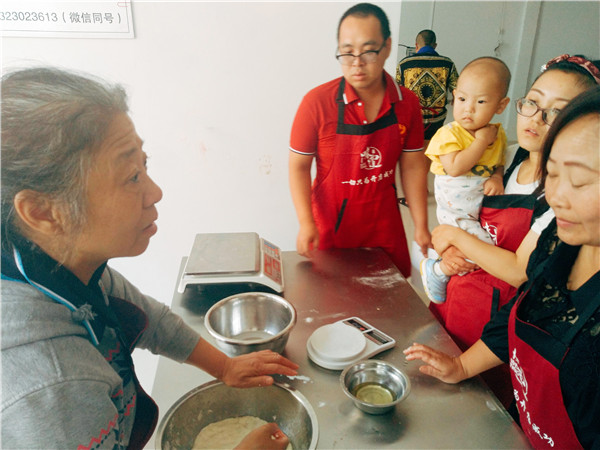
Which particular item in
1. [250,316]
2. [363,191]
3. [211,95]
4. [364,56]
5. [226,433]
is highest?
[364,56]

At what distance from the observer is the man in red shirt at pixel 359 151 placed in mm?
1591

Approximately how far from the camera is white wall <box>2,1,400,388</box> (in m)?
2.11

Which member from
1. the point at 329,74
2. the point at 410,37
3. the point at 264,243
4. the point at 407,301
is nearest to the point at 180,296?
the point at 264,243

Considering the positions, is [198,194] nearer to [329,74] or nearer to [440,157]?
[329,74]

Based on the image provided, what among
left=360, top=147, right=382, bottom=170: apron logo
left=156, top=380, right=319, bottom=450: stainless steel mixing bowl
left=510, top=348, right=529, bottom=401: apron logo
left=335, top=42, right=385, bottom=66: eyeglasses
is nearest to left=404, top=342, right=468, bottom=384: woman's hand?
left=510, top=348, right=529, bottom=401: apron logo

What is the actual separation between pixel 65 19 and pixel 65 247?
1830 mm

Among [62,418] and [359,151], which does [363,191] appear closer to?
[359,151]

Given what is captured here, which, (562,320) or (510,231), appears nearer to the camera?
(562,320)

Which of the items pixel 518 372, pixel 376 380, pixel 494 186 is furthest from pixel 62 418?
pixel 494 186

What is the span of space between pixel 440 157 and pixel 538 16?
2.39 meters

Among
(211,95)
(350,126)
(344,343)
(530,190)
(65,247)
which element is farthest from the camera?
(211,95)

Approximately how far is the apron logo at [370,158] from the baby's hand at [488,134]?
16.2 inches

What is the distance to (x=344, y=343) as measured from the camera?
1083mm

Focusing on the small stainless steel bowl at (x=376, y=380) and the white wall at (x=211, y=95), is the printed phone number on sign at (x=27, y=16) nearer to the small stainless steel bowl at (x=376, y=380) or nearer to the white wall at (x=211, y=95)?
the white wall at (x=211, y=95)
